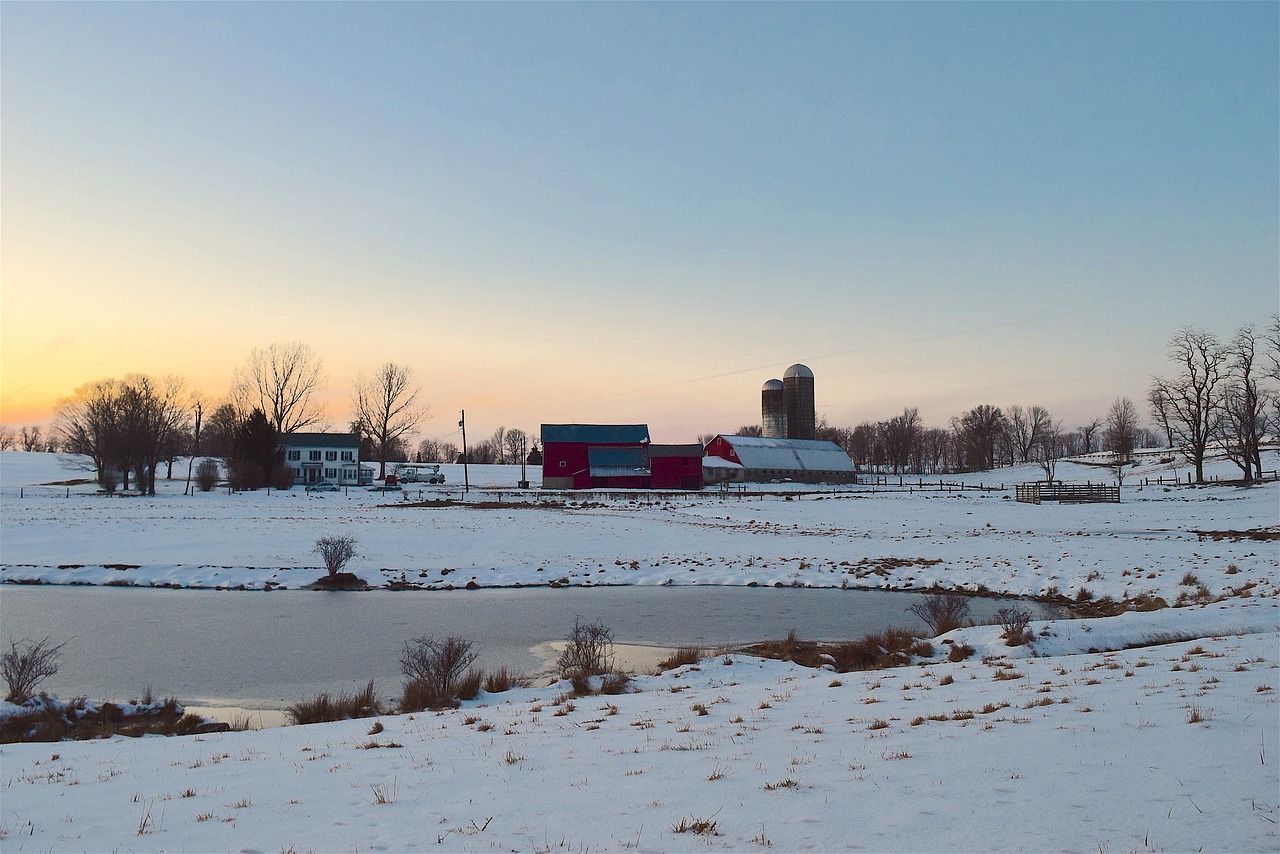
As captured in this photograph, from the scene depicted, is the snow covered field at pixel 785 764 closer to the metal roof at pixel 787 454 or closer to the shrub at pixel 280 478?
the shrub at pixel 280 478

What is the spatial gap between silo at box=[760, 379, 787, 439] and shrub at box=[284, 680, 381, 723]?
97610mm

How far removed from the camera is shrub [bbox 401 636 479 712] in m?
11.4

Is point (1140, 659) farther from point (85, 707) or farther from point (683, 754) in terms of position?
point (85, 707)

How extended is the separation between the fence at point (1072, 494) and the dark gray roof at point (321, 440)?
71939 mm

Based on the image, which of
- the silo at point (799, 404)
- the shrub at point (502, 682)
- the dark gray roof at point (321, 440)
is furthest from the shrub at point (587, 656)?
the silo at point (799, 404)

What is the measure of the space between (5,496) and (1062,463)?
119 m

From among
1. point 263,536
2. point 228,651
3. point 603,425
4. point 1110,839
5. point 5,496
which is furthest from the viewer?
point 603,425

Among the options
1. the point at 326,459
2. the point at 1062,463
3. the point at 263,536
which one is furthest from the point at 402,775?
the point at 1062,463

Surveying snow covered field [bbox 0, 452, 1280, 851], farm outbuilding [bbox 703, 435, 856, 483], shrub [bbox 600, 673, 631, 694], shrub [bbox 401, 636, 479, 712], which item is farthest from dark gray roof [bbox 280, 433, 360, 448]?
snow covered field [bbox 0, 452, 1280, 851]

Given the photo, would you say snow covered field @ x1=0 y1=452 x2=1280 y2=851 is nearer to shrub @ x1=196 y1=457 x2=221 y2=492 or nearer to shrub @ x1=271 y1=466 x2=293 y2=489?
shrub @ x1=196 y1=457 x2=221 y2=492

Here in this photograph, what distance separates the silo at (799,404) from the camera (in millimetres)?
106062

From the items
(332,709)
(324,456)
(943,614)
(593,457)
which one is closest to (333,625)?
(332,709)

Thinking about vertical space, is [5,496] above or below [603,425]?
below

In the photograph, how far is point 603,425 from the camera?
84.4m
